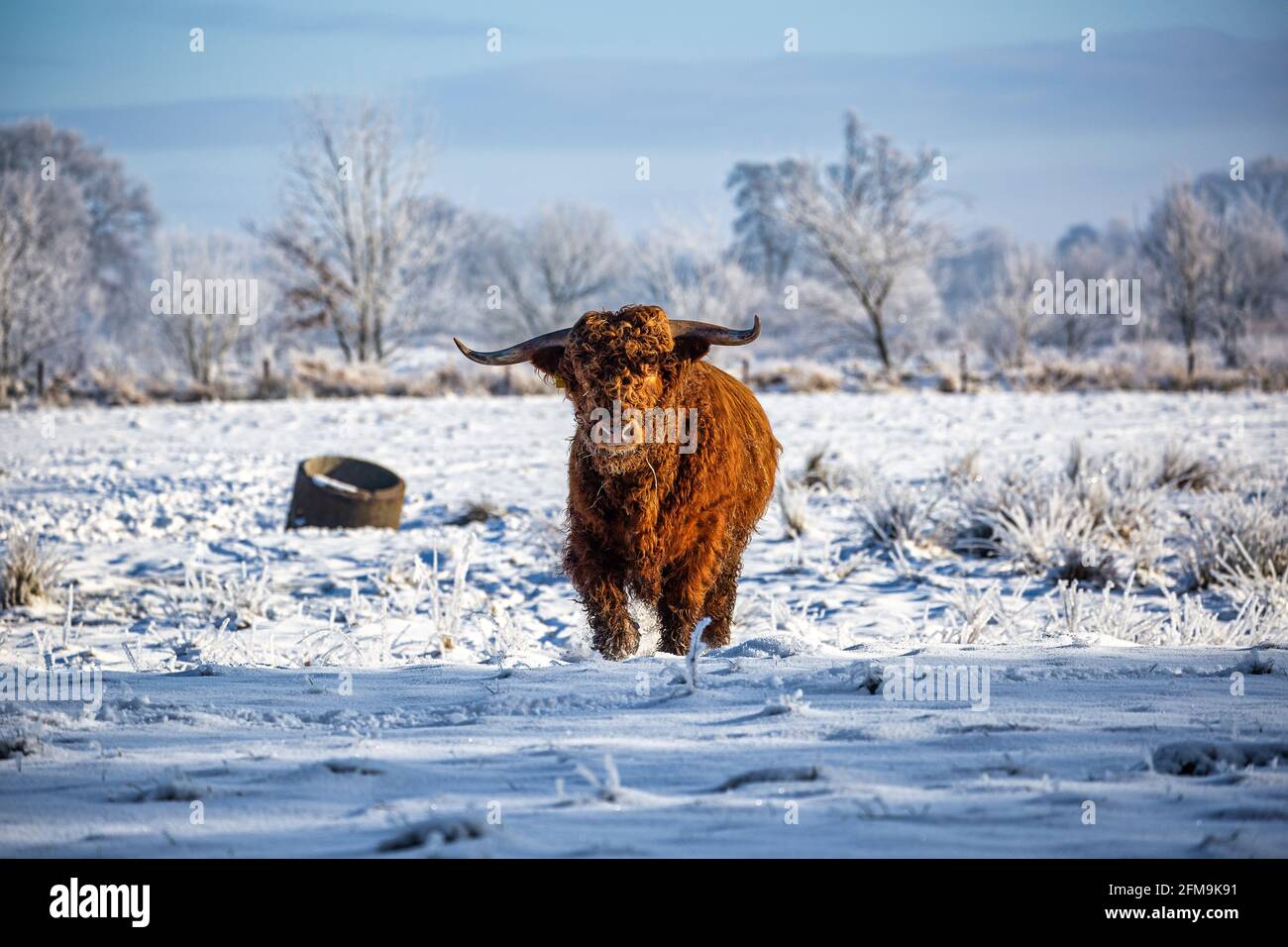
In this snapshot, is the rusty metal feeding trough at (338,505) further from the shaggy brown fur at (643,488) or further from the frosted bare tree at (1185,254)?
the frosted bare tree at (1185,254)

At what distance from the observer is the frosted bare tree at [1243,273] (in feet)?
118

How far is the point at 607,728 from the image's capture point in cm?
365

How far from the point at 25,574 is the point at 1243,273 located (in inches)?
1697

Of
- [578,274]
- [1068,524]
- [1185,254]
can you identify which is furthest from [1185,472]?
[578,274]

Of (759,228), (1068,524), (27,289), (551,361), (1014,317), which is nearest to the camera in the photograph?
(551,361)

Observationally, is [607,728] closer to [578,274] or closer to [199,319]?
[199,319]

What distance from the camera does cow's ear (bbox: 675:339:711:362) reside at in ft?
19.2

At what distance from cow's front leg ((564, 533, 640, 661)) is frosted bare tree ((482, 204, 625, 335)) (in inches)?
1785

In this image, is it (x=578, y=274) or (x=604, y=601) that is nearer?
(x=604, y=601)

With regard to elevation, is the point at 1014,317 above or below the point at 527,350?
above

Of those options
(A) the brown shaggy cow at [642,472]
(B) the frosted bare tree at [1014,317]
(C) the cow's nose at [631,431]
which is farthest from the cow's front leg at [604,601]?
(B) the frosted bare tree at [1014,317]

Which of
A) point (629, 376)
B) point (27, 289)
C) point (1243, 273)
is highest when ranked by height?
point (1243, 273)
